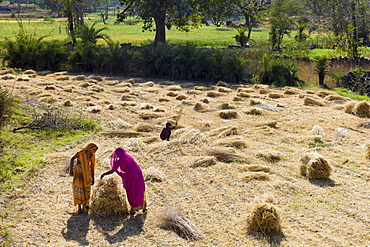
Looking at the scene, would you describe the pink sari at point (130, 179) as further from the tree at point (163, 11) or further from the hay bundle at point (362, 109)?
the tree at point (163, 11)

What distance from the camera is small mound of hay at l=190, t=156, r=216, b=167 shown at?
277 inches

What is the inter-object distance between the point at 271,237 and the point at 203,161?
2452mm

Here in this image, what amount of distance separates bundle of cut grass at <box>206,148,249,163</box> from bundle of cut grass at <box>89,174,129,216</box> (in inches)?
94.5

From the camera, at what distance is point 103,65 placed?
53.6 ft

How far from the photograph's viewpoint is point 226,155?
24.2 feet

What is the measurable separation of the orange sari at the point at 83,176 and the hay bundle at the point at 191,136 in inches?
116

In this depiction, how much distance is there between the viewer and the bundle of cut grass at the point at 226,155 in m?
7.28

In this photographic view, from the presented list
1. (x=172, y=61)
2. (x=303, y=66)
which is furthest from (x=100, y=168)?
(x=303, y=66)

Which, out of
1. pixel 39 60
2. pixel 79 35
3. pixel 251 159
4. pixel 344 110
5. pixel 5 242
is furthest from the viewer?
pixel 79 35

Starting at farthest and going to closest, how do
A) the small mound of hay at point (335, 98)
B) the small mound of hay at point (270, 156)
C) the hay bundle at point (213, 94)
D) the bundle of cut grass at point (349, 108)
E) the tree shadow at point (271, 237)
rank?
the hay bundle at point (213, 94) → the small mound of hay at point (335, 98) → the bundle of cut grass at point (349, 108) → the small mound of hay at point (270, 156) → the tree shadow at point (271, 237)

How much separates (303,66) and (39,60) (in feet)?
34.2

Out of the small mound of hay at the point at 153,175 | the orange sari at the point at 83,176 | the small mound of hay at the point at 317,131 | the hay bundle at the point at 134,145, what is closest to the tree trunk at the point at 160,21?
the small mound of hay at the point at 317,131

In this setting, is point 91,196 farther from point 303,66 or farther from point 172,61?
point 303,66

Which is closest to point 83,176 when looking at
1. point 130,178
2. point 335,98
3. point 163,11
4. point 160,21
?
point 130,178
